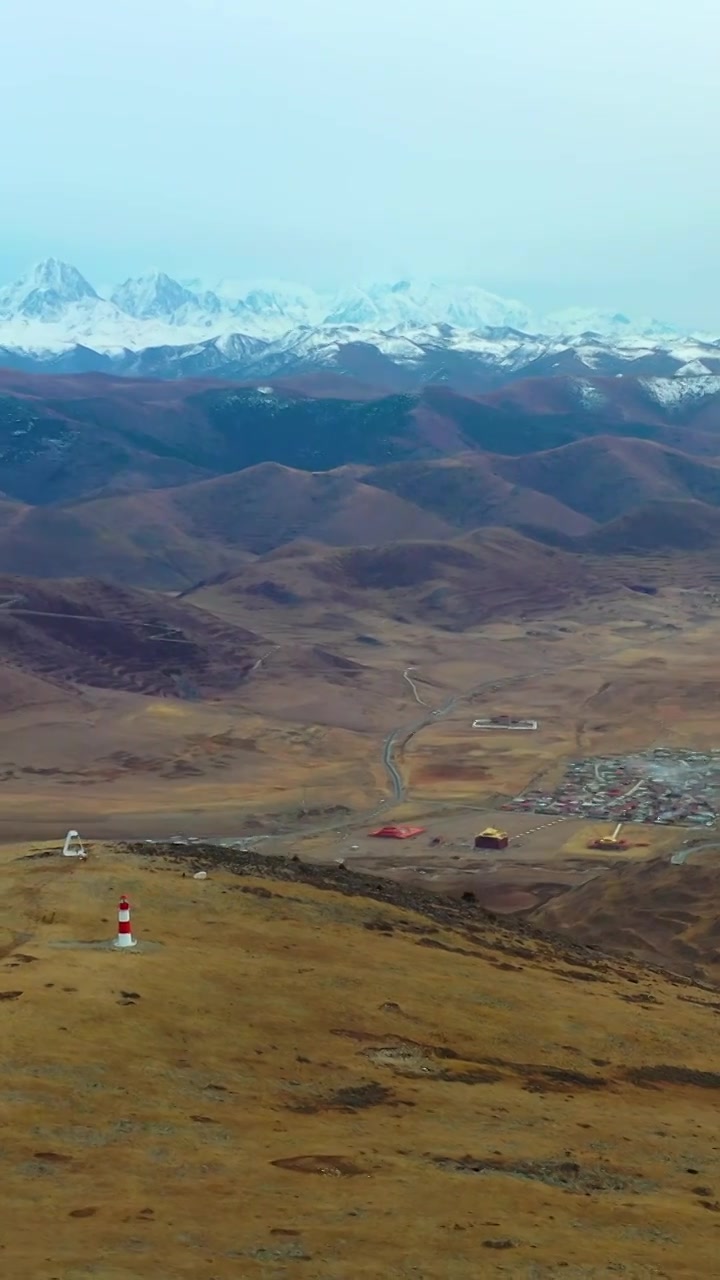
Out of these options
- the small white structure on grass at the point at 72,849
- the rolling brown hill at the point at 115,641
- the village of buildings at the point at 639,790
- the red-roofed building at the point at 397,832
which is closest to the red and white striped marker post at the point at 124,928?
the small white structure on grass at the point at 72,849

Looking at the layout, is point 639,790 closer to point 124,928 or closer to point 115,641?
point 115,641

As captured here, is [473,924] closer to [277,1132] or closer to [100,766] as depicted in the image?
[277,1132]

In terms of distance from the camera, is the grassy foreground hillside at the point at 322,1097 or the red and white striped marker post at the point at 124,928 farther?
the red and white striped marker post at the point at 124,928

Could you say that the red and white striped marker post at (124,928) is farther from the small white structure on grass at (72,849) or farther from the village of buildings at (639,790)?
the village of buildings at (639,790)

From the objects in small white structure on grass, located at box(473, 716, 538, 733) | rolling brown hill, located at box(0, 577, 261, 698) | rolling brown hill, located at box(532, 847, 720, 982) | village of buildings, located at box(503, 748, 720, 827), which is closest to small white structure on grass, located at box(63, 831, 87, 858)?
rolling brown hill, located at box(532, 847, 720, 982)

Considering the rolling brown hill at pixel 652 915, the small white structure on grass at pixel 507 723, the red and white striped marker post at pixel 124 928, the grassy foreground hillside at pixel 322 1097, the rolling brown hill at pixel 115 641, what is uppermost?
the rolling brown hill at pixel 115 641

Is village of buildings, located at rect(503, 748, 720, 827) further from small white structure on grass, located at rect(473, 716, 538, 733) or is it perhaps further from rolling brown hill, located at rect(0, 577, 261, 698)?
rolling brown hill, located at rect(0, 577, 261, 698)
